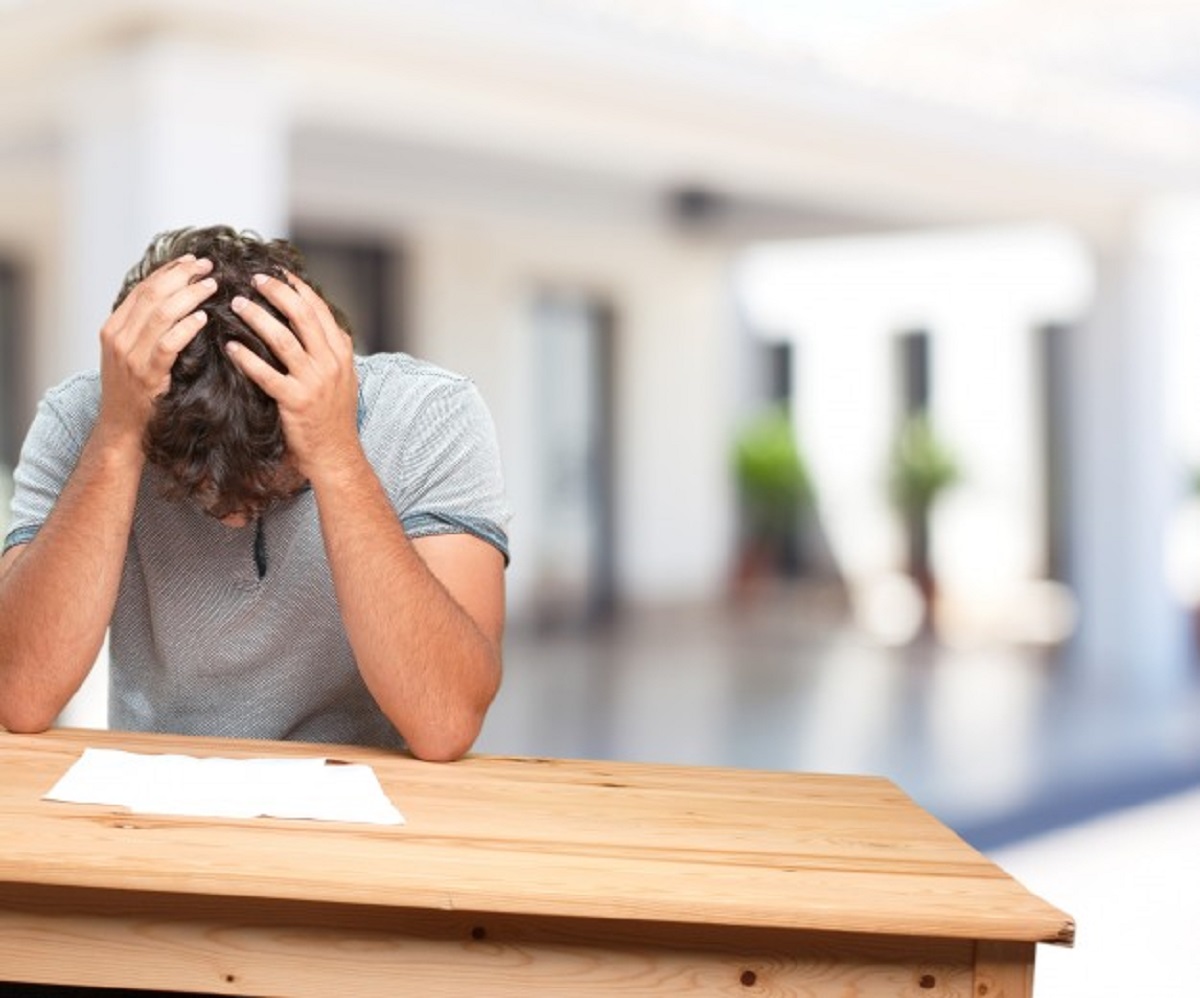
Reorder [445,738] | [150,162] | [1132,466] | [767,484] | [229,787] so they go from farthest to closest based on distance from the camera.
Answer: [767,484] < [1132,466] < [150,162] < [445,738] < [229,787]

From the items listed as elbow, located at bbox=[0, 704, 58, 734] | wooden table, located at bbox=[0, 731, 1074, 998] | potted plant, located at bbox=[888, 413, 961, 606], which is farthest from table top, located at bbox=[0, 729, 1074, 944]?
potted plant, located at bbox=[888, 413, 961, 606]

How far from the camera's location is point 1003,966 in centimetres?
152

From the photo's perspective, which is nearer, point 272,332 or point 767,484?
point 272,332

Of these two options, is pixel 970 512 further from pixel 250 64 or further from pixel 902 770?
pixel 250 64

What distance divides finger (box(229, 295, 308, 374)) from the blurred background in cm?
267

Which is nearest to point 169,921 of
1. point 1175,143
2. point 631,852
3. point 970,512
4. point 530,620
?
point 631,852

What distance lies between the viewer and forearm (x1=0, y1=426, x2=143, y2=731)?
80.0 inches

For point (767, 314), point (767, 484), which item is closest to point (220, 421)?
point (767, 484)

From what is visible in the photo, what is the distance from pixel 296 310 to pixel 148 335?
0.52 feet

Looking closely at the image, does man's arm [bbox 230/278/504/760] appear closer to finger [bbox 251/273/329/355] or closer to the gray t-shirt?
finger [bbox 251/273/329/355]

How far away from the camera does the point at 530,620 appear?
11477mm

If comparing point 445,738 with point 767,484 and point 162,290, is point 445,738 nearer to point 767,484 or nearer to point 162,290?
point 162,290

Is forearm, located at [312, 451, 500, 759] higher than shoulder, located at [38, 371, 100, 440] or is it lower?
lower

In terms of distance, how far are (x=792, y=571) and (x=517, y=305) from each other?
4.75 metres
